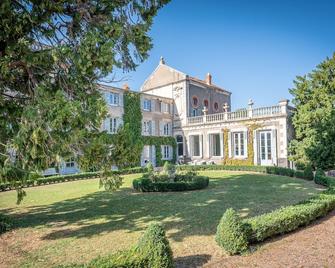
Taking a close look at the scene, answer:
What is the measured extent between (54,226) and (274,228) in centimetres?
605

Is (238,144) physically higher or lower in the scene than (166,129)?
lower

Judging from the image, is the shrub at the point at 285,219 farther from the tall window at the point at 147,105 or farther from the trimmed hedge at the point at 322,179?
the tall window at the point at 147,105

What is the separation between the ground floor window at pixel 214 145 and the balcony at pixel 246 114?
5.78 feet

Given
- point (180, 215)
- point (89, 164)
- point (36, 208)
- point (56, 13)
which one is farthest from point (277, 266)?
point (36, 208)

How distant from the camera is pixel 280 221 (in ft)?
21.4

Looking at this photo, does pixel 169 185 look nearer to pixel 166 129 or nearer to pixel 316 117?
pixel 316 117

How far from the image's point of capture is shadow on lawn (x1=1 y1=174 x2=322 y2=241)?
7.46m

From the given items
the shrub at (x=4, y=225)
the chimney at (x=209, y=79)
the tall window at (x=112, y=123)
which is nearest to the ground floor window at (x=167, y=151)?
the tall window at (x=112, y=123)

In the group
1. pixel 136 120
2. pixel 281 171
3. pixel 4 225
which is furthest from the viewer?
pixel 136 120

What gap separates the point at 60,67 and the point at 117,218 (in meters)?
4.84

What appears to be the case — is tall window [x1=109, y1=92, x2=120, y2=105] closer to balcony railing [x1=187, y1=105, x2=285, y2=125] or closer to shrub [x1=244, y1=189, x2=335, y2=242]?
balcony railing [x1=187, y1=105, x2=285, y2=125]

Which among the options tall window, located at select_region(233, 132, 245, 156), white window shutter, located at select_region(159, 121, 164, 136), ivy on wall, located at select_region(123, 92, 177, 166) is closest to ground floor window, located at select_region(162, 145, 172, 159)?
ivy on wall, located at select_region(123, 92, 177, 166)

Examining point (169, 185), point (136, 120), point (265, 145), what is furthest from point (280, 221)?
point (136, 120)

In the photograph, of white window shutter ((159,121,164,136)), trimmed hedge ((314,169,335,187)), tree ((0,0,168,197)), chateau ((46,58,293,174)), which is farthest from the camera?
white window shutter ((159,121,164,136))
